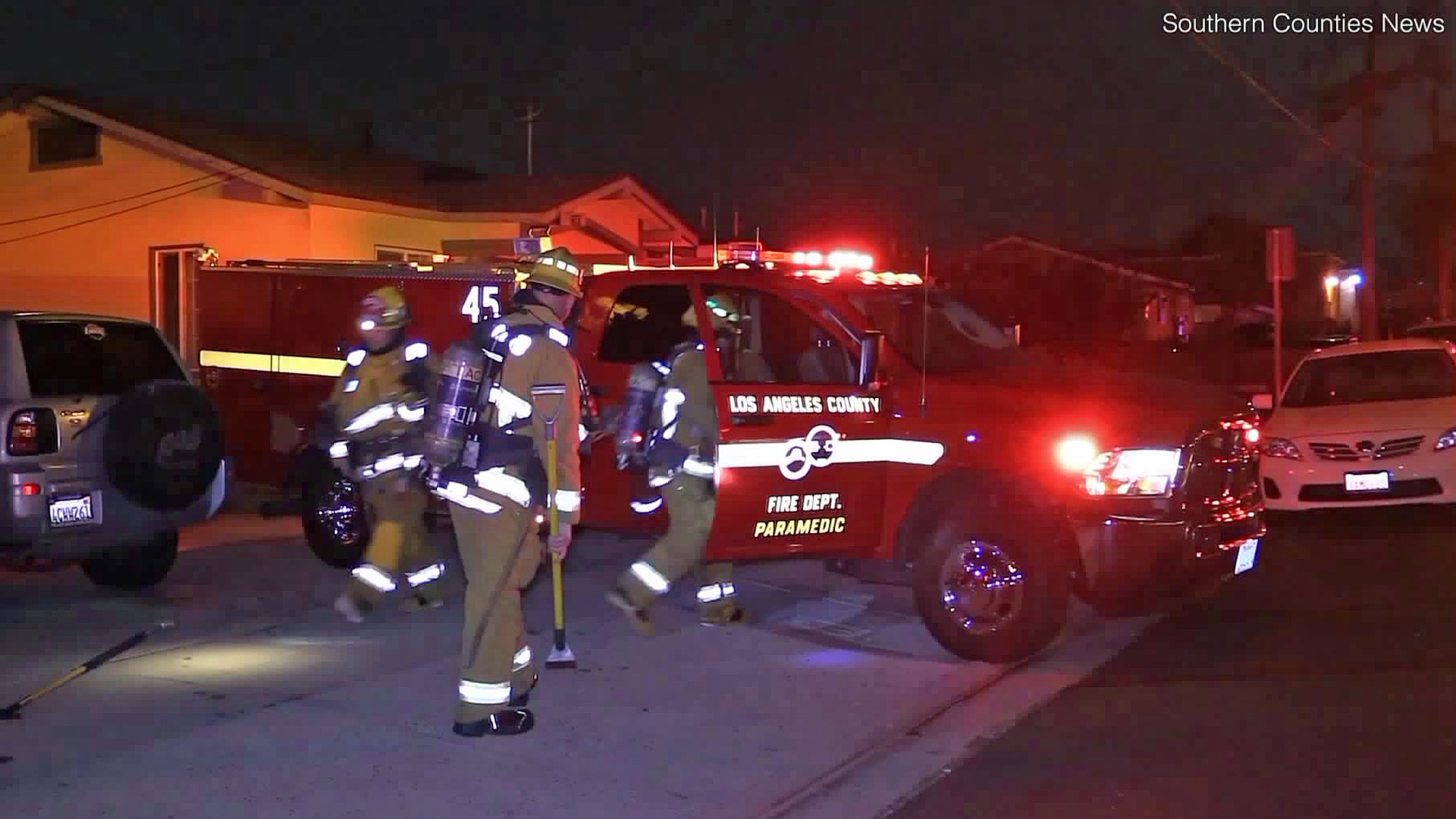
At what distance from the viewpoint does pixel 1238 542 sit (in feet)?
25.4

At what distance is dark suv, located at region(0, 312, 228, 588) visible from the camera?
807 cm

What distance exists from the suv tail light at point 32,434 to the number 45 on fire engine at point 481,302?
256cm

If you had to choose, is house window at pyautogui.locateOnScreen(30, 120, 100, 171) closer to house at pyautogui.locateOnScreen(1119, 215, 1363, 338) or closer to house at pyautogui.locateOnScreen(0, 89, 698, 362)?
house at pyautogui.locateOnScreen(0, 89, 698, 362)

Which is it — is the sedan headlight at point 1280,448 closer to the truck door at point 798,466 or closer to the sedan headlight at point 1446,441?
the sedan headlight at point 1446,441

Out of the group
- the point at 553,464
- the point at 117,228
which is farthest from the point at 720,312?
the point at 117,228

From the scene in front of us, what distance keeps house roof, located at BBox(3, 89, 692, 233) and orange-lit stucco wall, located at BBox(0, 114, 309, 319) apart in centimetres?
49

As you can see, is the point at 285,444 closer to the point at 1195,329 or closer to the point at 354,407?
the point at 354,407

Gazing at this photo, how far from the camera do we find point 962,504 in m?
7.61

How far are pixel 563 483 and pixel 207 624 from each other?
10.6 ft

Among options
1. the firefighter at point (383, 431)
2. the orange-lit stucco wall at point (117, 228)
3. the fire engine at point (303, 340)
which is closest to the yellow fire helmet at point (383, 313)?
the firefighter at point (383, 431)

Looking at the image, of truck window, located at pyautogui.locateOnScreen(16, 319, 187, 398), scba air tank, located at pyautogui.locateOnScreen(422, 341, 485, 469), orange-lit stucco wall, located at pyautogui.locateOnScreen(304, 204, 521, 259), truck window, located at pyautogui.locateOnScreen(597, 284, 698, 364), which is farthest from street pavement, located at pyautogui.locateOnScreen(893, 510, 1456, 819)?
orange-lit stucco wall, located at pyautogui.locateOnScreen(304, 204, 521, 259)

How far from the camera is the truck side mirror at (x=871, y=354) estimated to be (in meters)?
7.31

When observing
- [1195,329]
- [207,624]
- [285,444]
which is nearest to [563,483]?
[207,624]

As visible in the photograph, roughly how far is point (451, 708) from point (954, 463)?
2785mm
